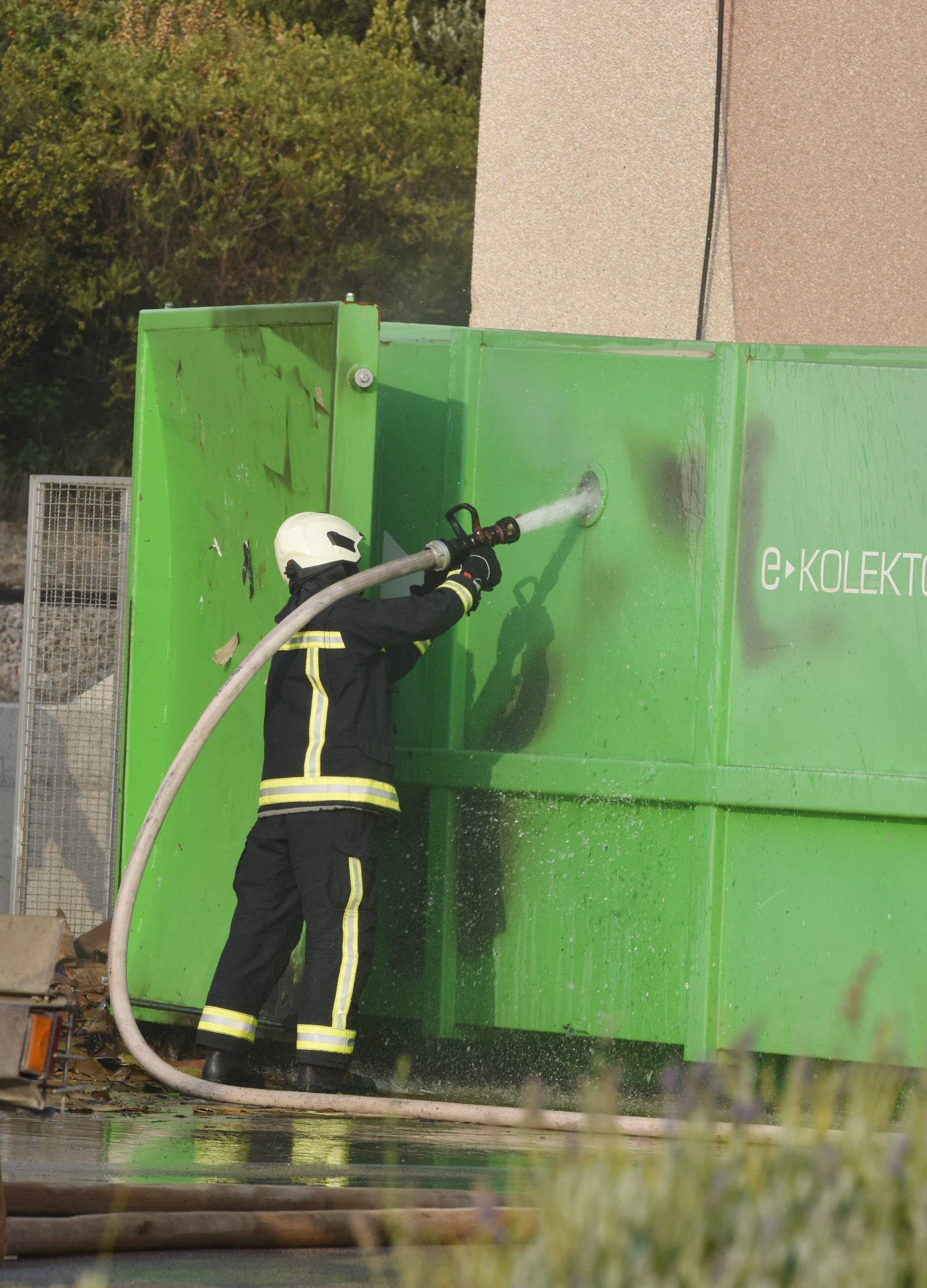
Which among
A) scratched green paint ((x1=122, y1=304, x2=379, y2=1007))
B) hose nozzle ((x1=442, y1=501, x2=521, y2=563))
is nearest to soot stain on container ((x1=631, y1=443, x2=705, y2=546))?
hose nozzle ((x1=442, y1=501, x2=521, y2=563))

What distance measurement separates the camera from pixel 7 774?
7.15 meters

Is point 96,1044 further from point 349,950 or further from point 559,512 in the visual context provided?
point 559,512

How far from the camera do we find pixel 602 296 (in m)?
5.70

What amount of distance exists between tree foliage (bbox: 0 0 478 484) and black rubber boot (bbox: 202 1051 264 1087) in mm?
8844

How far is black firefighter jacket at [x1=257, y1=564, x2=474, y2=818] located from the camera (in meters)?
4.47

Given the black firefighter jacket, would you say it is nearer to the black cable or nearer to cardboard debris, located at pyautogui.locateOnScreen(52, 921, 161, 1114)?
cardboard debris, located at pyautogui.locateOnScreen(52, 921, 161, 1114)

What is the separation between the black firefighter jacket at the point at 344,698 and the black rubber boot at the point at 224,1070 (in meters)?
0.71

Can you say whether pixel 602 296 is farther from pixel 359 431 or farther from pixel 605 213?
pixel 359 431

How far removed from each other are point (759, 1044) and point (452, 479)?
181cm

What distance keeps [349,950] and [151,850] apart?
607 mm

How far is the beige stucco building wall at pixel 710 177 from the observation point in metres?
5.67

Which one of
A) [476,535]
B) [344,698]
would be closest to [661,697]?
[476,535]

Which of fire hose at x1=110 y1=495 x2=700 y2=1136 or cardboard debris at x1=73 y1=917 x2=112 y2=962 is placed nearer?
fire hose at x1=110 y1=495 x2=700 y2=1136

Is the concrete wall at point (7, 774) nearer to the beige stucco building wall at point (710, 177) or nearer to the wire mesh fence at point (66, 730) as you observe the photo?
the wire mesh fence at point (66, 730)
